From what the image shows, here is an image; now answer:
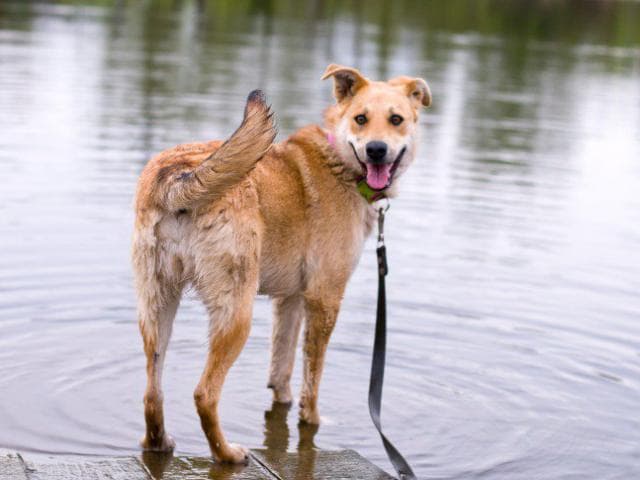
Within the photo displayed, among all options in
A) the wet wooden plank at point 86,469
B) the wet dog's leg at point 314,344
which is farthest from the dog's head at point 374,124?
the wet wooden plank at point 86,469

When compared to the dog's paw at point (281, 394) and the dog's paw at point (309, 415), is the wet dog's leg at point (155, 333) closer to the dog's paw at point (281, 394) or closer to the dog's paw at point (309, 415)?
the dog's paw at point (309, 415)

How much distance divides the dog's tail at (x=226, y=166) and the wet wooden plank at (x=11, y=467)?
145 centimetres

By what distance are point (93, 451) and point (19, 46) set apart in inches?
884

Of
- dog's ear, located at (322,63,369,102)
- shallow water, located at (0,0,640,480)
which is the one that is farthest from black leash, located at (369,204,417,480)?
dog's ear, located at (322,63,369,102)

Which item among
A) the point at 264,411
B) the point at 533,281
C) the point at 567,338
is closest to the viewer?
the point at 264,411

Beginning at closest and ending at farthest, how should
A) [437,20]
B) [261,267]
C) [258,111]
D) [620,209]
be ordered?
[258,111] → [261,267] → [620,209] → [437,20]

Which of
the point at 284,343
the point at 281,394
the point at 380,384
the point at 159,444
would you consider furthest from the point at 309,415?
the point at 159,444

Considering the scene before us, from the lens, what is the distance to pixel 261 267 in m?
6.15

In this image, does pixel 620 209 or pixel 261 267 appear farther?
pixel 620 209

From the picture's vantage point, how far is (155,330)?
577 centimetres

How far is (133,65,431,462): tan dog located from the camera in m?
5.57

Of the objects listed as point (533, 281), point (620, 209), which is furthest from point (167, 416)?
point (620, 209)

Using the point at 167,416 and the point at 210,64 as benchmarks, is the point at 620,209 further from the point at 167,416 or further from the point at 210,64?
the point at 210,64

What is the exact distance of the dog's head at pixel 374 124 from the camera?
21.2ft
